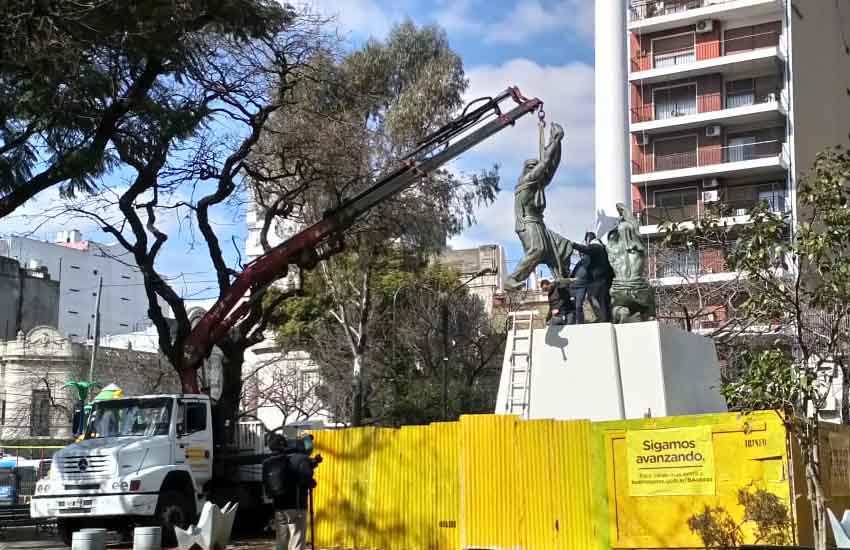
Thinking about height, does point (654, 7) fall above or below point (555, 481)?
above

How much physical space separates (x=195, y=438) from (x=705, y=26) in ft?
131

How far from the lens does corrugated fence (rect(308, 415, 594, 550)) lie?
46.7 ft

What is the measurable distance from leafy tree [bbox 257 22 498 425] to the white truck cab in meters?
8.05

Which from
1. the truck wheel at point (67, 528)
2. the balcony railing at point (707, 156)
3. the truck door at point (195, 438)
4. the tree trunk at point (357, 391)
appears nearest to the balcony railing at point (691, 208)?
the balcony railing at point (707, 156)

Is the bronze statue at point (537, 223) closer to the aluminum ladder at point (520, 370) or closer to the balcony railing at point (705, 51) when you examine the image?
the aluminum ladder at point (520, 370)

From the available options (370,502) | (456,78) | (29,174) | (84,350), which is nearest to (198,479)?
(370,502)

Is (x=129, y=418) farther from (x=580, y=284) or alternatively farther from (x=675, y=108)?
(x=675, y=108)

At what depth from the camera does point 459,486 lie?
50.2ft

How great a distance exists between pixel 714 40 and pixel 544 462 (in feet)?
135

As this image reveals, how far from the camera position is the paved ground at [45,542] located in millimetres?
17984

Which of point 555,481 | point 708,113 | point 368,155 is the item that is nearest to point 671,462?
point 555,481

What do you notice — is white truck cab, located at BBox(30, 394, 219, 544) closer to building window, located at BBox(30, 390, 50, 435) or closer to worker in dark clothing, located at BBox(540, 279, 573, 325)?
worker in dark clothing, located at BBox(540, 279, 573, 325)

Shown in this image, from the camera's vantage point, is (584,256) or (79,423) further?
(79,423)

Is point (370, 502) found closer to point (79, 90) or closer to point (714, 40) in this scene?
point (79, 90)
